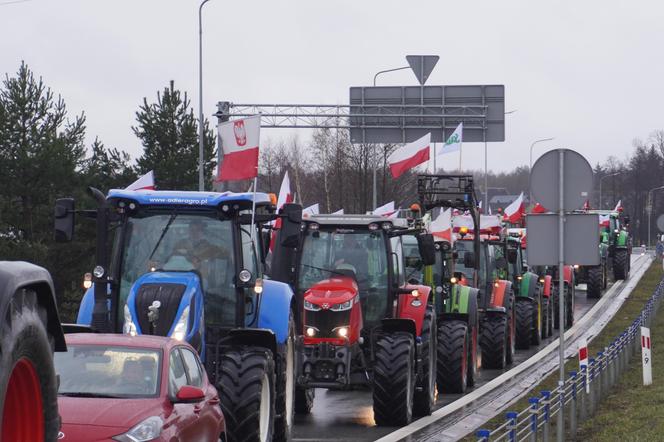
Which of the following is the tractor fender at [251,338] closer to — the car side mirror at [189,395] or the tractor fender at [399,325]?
the car side mirror at [189,395]

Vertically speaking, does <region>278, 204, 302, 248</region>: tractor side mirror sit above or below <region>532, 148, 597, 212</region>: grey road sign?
below

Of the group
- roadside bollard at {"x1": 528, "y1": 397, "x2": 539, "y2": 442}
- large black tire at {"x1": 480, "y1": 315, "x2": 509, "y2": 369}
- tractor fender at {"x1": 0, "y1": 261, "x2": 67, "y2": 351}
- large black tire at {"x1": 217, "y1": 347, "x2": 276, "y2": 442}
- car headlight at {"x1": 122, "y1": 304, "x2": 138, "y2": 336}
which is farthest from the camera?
large black tire at {"x1": 480, "y1": 315, "x2": 509, "y2": 369}

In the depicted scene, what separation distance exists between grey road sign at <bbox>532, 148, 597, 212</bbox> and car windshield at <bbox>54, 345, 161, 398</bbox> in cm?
540

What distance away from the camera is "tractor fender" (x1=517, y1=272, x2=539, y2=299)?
2947 cm

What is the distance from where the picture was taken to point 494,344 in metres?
23.8

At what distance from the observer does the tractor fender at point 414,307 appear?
17219 millimetres

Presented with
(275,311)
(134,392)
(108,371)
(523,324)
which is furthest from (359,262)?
(523,324)

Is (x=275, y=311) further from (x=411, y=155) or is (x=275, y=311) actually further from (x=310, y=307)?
(x=411, y=155)

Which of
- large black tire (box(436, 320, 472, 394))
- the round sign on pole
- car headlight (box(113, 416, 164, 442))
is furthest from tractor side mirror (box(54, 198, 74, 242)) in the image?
large black tire (box(436, 320, 472, 394))

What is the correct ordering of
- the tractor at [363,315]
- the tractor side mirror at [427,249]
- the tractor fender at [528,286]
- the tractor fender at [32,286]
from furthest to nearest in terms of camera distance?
the tractor fender at [528,286]
the tractor side mirror at [427,249]
the tractor at [363,315]
the tractor fender at [32,286]

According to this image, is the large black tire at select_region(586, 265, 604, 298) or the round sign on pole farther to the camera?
the large black tire at select_region(586, 265, 604, 298)

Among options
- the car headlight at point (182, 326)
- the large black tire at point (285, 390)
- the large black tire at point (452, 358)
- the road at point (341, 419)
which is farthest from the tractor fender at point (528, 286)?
the car headlight at point (182, 326)

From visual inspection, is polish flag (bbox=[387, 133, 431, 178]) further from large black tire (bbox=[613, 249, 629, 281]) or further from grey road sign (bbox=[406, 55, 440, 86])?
large black tire (bbox=[613, 249, 629, 281])

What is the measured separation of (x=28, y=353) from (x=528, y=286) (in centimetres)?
2509
